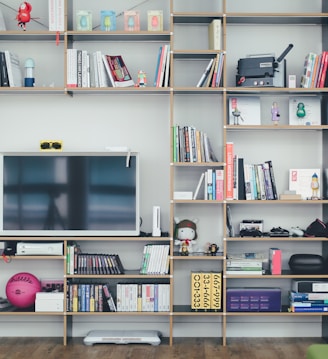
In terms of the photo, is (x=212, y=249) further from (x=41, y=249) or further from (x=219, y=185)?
(x=41, y=249)

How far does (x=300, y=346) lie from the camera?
4.84m

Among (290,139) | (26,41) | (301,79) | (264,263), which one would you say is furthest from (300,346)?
(26,41)

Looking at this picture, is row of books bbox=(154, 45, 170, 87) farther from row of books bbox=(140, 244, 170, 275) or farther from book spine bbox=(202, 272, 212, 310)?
book spine bbox=(202, 272, 212, 310)

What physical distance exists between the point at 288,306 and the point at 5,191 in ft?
7.41

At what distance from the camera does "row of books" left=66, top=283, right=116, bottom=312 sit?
15.9 feet

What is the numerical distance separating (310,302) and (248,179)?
0.98 meters

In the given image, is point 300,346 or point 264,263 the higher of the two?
point 264,263

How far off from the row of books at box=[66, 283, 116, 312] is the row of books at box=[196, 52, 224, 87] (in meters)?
1.63

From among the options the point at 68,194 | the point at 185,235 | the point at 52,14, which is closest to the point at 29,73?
the point at 52,14

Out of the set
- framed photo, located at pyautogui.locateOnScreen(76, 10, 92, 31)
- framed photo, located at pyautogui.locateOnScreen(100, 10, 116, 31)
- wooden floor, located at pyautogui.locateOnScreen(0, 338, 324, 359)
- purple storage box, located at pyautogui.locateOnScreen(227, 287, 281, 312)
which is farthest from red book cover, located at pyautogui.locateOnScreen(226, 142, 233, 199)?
framed photo, located at pyautogui.locateOnScreen(76, 10, 92, 31)

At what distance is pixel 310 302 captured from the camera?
15.9 feet

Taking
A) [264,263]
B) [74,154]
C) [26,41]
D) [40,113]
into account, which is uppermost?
[26,41]

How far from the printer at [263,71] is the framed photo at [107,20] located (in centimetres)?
97

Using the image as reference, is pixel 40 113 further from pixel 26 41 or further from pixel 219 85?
pixel 219 85
